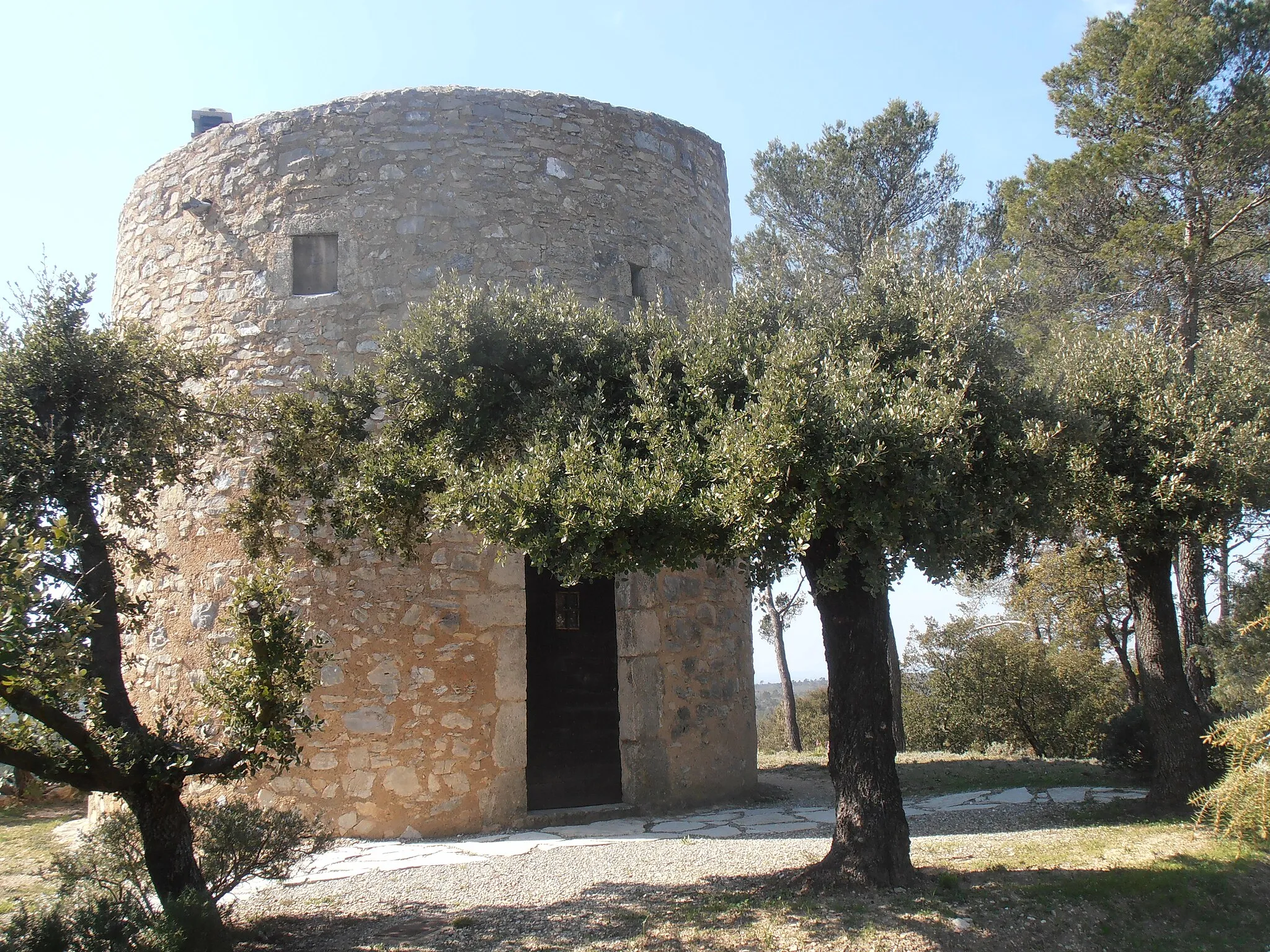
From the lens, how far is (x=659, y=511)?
5.06m

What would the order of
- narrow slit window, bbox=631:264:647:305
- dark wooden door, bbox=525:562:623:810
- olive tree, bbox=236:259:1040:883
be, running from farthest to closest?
→ narrow slit window, bbox=631:264:647:305 → dark wooden door, bbox=525:562:623:810 → olive tree, bbox=236:259:1040:883

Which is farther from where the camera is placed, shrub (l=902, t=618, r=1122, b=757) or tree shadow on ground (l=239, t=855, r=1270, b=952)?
shrub (l=902, t=618, r=1122, b=757)

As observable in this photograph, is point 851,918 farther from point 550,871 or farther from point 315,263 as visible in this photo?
point 315,263

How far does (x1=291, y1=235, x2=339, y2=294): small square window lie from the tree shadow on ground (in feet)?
17.4

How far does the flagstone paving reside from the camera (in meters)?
6.76

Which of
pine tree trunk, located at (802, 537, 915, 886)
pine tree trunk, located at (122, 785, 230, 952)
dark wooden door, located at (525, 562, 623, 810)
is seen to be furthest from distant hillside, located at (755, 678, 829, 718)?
pine tree trunk, located at (122, 785, 230, 952)

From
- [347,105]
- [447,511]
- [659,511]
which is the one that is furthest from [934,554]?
[347,105]

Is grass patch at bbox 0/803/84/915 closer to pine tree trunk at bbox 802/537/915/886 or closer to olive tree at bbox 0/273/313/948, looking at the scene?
olive tree at bbox 0/273/313/948

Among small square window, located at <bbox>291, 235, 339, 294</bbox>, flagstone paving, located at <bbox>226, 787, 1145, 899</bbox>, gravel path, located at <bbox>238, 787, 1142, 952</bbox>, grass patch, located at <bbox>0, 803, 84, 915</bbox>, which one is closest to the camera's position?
gravel path, located at <bbox>238, 787, 1142, 952</bbox>

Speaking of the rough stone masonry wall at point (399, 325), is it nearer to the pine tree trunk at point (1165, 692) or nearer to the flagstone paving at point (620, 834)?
the flagstone paving at point (620, 834)

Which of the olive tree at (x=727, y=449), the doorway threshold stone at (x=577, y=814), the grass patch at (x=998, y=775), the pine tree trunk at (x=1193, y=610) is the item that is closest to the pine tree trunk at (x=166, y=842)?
the olive tree at (x=727, y=449)

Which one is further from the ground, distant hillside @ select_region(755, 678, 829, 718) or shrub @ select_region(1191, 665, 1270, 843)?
shrub @ select_region(1191, 665, 1270, 843)

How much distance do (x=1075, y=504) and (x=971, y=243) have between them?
1066 centimetres

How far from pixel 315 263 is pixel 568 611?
3.91 metres
